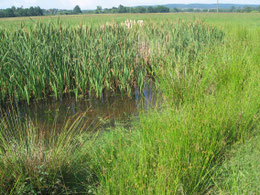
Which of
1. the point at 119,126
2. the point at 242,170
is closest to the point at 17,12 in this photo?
the point at 119,126

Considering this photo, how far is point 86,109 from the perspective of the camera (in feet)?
14.6

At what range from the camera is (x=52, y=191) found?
2027 mm

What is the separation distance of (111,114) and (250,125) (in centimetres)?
220

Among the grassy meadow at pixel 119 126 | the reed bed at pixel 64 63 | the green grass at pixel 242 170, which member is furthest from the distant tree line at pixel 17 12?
the green grass at pixel 242 170

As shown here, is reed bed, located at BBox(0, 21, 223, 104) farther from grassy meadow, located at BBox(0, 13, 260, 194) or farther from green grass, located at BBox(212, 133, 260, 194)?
green grass, located at BBox(212, 133, 260, 194)

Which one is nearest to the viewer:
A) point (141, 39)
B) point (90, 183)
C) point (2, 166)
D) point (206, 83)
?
point (2, 166)

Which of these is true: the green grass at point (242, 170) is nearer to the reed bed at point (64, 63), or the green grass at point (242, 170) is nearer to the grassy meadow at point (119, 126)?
the grassy meadow at point (119, 126)

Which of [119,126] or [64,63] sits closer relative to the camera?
[119,126]

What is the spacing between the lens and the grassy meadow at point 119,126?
75.0 inches

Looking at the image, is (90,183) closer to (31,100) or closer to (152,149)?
(152,149)

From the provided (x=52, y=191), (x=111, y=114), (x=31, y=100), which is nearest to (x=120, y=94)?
(x=111, y=114)

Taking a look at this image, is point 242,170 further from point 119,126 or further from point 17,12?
point 17,12

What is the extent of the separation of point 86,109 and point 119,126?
1151mm

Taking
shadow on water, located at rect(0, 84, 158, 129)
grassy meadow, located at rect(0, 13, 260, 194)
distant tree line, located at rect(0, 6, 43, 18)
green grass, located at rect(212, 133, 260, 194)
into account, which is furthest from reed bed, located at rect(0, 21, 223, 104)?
distant tree line, located at rect(0, 6, 43, 18)
